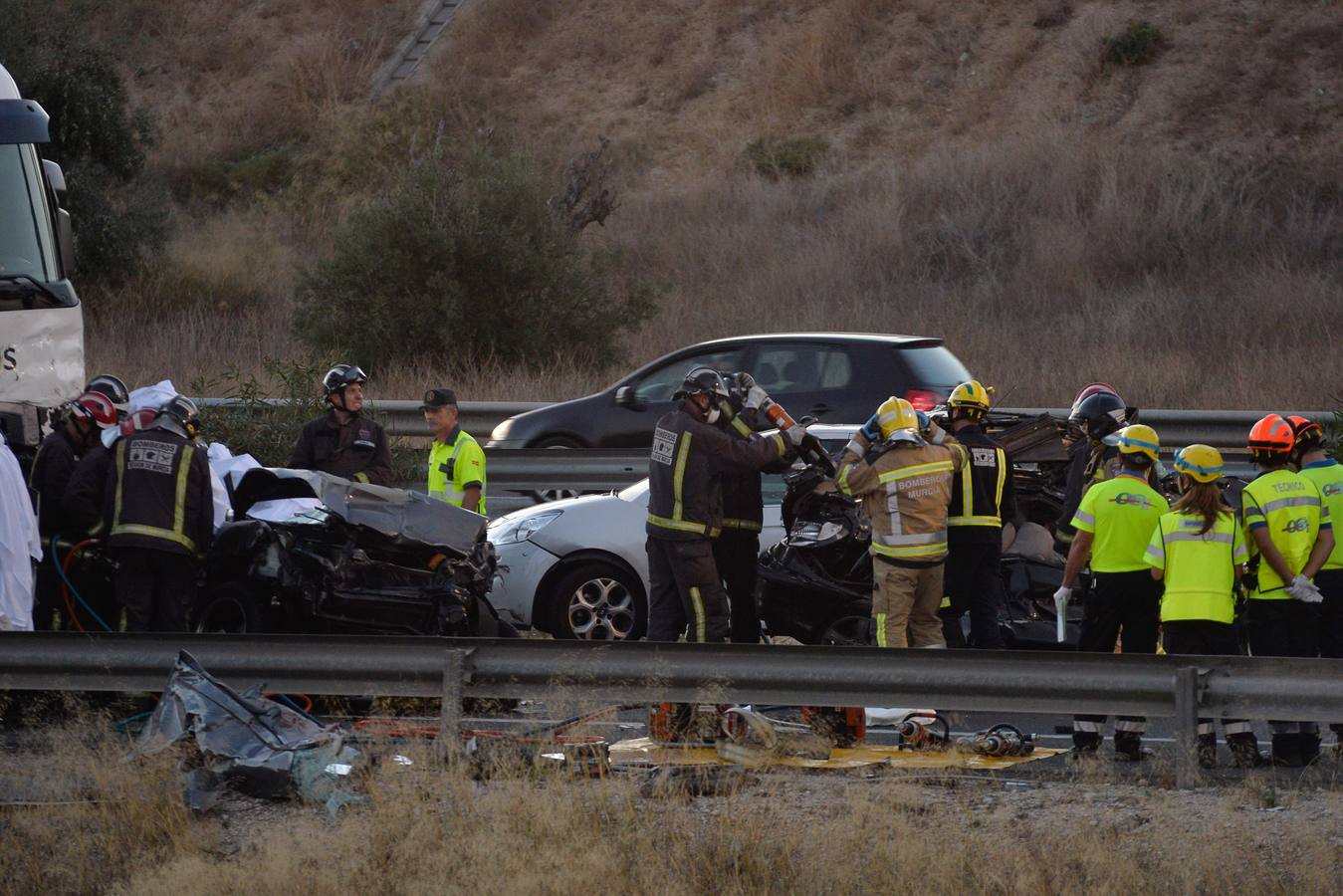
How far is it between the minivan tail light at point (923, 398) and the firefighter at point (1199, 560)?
5.08m

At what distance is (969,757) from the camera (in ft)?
26.2

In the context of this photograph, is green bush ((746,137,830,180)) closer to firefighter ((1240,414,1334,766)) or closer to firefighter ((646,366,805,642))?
firefighter ((646,366,805,642))

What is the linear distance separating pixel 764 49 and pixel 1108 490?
29.5 metres

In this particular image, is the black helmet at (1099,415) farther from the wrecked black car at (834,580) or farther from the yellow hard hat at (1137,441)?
the yellow hard hat at (1137,441)

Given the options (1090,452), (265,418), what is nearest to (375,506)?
(1090,452)

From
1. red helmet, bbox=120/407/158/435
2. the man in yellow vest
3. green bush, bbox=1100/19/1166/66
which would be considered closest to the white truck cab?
red helmet, bbox=120/407/158/435

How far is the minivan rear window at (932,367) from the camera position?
546 inches

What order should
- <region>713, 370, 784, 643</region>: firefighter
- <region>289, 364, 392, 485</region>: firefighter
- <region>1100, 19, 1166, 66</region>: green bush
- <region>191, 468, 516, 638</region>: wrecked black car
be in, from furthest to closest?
<region>1100, 19, 1166, 66</region>: green bush
<region>289, 364, 392, 485</region>: firefighter
<region>713, 370, 784, 643</region>: firefighter
<region>191, 468, 516, 638</region>: wrecked black car

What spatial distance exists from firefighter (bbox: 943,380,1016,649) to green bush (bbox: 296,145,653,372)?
38.5 feet

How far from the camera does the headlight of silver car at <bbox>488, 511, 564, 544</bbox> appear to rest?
423 inches

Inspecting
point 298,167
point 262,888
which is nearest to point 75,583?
point 262,888

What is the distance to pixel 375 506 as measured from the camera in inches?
361

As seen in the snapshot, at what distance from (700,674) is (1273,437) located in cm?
321

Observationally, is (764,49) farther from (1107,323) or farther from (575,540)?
(575,540)
